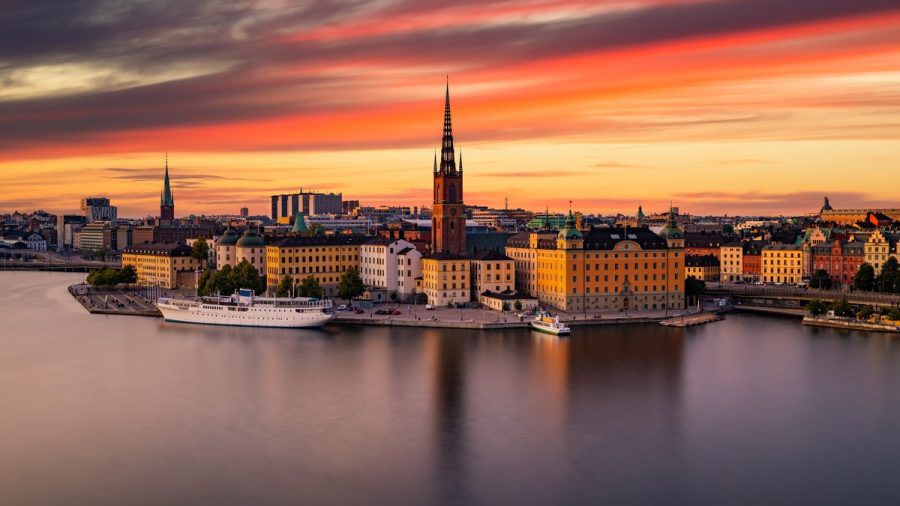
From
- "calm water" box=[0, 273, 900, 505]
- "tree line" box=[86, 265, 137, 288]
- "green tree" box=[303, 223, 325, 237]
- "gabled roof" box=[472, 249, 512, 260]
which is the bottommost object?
"calm water" box=[0, 273, 900, 505]

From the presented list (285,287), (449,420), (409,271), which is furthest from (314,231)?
(449,420)

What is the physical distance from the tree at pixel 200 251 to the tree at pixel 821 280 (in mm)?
37607

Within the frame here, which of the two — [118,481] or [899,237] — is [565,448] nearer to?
[118,481]

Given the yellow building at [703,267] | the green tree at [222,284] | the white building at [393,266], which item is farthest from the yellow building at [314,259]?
the yellow building at [703,267]

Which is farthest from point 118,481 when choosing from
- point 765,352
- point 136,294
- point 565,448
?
point 136,294

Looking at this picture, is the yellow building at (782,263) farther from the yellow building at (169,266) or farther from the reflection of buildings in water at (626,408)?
the yellow building at (169,266)

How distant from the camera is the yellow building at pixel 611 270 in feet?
161

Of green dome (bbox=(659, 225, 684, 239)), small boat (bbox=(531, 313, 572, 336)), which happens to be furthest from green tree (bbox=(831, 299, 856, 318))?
small boat (bbox=(531, 313, 572, 336))

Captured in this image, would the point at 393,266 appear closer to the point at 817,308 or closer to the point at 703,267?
the point at 817,308

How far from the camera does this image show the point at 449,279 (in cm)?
5141

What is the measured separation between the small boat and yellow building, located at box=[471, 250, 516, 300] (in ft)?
22.8

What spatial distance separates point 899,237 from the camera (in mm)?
58250

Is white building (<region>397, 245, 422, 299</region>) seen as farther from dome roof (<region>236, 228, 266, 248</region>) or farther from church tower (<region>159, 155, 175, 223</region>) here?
church tower (<region>159, 155, 175, 223</region>)

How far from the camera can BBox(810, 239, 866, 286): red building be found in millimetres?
59156
